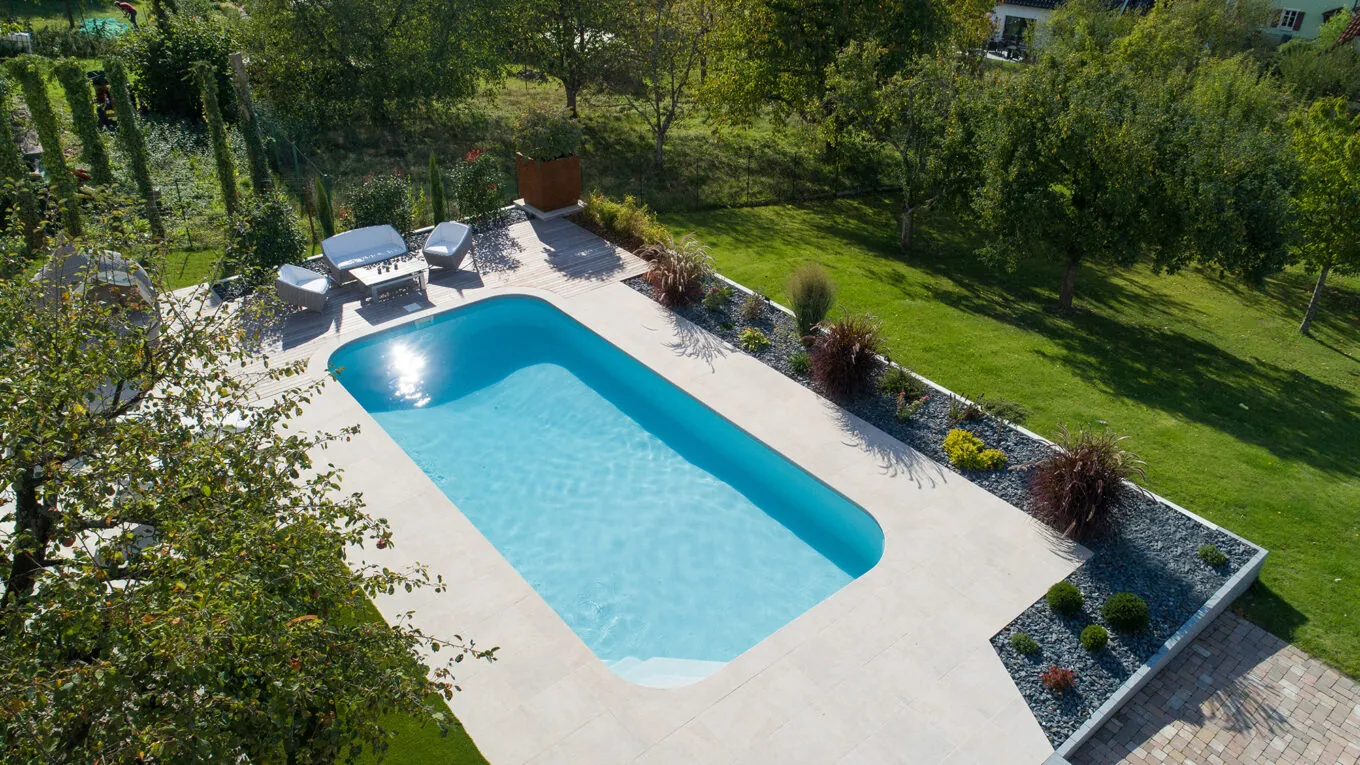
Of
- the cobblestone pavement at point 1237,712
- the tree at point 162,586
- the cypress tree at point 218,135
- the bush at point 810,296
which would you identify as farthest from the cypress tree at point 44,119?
the cobblestone pavement at point 1237,712

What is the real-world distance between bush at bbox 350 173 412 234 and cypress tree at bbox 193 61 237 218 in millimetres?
2518

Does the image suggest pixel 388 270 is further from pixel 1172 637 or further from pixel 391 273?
pixel 1172 637

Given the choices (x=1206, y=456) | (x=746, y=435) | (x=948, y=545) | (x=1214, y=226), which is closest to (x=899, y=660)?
(x=948, y=545)

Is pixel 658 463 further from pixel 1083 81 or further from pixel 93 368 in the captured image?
pixel 1083 81

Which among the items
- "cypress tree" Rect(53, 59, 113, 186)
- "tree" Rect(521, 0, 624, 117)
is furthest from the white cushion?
"tree" Rect(521, 0, 624, 117)

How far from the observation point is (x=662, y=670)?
35.2 feet

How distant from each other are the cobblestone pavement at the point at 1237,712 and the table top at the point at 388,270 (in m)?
13.9

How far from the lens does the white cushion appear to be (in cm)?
1764

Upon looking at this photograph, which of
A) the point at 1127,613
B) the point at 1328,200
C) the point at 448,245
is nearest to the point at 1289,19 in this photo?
the point at 1328,200

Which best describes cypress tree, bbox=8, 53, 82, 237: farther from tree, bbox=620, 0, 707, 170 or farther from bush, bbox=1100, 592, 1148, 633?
bush, bbox=1100, 592, 1148, 633

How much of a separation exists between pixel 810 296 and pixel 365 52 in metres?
17.6

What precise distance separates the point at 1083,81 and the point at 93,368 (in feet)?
57.7

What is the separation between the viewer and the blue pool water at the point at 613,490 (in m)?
11.6

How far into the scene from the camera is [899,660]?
10.3 m
